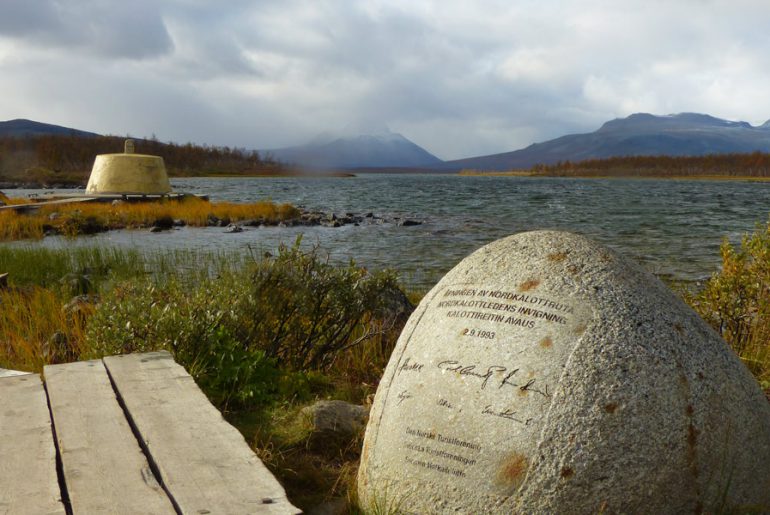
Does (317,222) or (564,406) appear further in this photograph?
(317,222)

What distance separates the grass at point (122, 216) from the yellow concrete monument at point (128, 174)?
0.78 metres

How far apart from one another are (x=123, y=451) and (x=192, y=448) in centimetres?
27

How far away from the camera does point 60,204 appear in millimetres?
27953

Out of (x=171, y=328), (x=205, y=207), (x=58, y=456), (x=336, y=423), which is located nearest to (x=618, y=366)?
(x=336, y=423)

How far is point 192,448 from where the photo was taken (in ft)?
8.95

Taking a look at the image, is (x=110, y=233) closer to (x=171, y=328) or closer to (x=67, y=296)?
(x=67, y=296)

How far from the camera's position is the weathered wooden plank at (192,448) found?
2.31m

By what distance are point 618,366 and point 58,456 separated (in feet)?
7.70

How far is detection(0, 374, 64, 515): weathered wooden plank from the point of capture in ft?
7.51

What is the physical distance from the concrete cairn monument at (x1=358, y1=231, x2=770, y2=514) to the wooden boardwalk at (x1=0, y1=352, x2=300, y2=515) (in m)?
0.75
